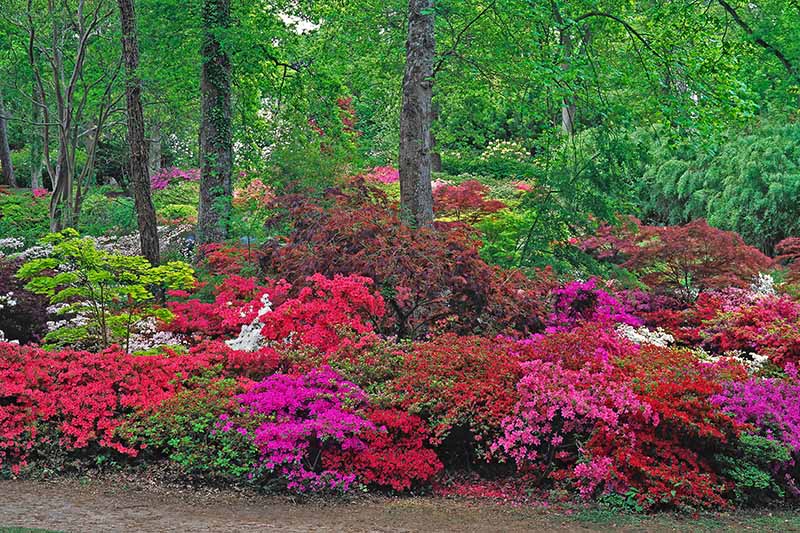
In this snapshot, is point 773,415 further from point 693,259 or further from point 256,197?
point 256,197

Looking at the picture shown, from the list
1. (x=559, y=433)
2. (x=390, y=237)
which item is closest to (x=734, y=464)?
(x=559, y=433)

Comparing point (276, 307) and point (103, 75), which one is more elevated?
point (103, 75)

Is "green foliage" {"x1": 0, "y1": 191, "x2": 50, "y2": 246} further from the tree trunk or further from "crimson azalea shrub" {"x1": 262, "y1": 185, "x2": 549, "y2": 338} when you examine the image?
"crimson azalea shrub" {"x1": 262, "y1": 185, "x2": 549, "y2": 338}

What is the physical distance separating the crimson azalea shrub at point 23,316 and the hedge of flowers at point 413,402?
8.94ft

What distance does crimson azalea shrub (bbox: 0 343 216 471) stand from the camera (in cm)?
585

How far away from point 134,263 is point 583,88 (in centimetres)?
531

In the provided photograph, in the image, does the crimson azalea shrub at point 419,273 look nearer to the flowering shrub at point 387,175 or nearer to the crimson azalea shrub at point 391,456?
the crimson azalea shrub at point 391,456

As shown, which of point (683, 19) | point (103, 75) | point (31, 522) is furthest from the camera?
point (103, 75)

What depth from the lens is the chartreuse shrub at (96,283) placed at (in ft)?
25.1

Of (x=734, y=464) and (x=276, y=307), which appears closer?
(x=734, y=464)

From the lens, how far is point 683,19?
10516 millimetres

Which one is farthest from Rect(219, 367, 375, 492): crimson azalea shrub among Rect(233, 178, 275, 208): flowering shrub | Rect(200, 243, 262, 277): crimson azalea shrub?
Rect(233, 178, 275, 208): flowering shrub

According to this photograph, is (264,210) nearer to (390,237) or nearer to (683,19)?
(390,237)

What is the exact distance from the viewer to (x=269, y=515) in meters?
4.89
